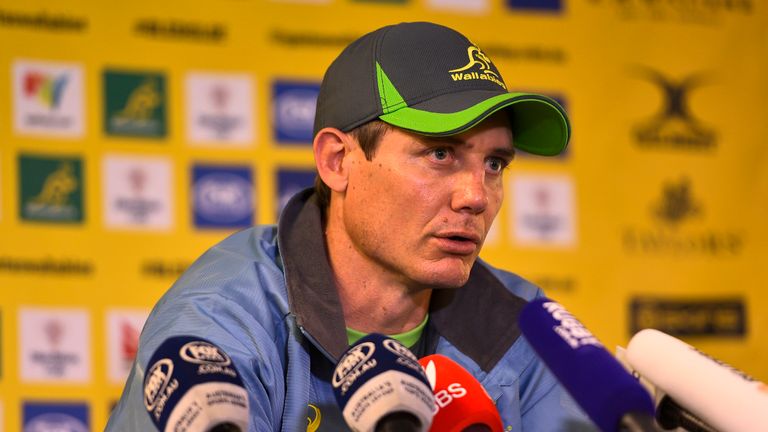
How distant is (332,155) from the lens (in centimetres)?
212

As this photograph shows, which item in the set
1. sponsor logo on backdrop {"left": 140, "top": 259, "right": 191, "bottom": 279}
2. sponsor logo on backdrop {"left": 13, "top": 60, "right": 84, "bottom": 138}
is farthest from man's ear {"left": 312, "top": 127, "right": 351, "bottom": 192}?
sponsor logo on backdrop {"left": 13, "top": 60, "right": 84, "bottom": 138}

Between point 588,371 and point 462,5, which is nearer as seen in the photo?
point 588,371

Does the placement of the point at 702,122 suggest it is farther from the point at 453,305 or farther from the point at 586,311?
the point at 453,305

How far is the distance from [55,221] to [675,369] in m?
2.44

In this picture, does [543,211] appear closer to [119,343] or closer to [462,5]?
[462,5]

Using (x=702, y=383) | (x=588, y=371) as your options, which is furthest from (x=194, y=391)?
(x=702, y=383)

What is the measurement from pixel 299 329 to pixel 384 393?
2.37 feet

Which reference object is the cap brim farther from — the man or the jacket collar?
the jacket collar

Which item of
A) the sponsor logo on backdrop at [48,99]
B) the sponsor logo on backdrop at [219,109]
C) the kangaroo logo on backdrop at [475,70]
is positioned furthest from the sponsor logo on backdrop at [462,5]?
the kangaroo logo on backdrop at [475,70]

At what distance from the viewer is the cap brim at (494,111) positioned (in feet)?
6.21

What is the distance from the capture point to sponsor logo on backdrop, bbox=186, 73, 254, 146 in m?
3.54

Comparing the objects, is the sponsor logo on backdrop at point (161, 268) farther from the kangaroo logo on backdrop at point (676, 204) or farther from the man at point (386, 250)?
the kangaroo logo on backdrop at point (676, 204)

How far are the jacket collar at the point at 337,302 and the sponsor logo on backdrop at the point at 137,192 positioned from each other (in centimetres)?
131

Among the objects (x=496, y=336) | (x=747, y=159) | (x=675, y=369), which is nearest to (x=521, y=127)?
(x=496, y=336)
